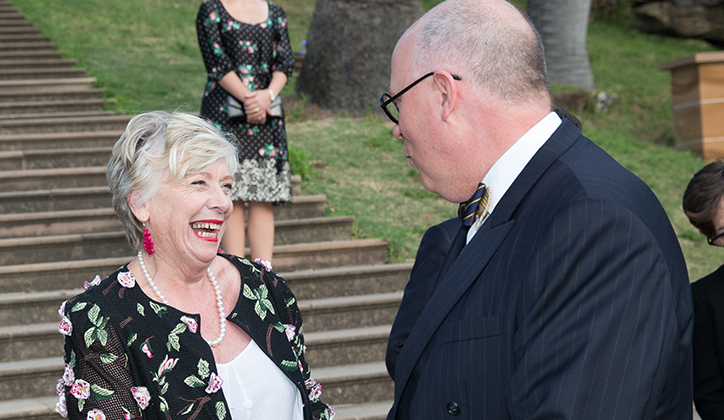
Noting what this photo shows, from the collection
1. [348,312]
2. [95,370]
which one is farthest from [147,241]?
[348,312]

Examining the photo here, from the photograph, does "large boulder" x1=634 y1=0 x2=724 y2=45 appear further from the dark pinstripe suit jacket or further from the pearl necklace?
the dark pinstripe suit jacket

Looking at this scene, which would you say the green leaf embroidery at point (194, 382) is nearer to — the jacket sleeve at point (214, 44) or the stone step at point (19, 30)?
the jacket sleeve at point (214, 44)

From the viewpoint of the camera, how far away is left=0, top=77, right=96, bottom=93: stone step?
896cm

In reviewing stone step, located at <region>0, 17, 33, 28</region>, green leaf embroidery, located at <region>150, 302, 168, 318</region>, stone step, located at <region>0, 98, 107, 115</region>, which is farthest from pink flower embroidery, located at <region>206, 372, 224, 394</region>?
stone step, located at <region>0, 17, 33, 28</region>

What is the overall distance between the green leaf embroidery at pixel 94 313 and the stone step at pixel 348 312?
9.06ft

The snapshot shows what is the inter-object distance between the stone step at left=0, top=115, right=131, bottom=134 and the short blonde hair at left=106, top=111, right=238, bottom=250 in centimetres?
568

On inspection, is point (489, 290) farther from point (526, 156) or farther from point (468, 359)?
point (526, 156)

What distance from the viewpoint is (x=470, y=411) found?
1.49 metres

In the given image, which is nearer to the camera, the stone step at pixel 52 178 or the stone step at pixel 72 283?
the stone step at pixel 72 283

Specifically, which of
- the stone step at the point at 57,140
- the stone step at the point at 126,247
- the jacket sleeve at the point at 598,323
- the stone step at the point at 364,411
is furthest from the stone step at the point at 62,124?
Answer: the jacket sleeve at the point at 598,323

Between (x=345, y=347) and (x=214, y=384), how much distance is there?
2586 millimetres

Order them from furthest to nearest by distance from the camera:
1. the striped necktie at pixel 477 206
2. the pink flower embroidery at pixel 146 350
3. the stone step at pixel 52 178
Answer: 1. the stone step at pixel 52 178
2. the pink flower embroidery at pixel 146 350
3. the striped necktie at pixel 477 206

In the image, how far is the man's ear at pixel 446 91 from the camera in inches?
62.4

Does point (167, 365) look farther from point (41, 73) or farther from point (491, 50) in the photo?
point (41, 73)
